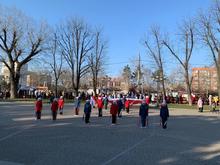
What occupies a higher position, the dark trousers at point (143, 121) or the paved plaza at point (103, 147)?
the dark trousers at point (143, 121)

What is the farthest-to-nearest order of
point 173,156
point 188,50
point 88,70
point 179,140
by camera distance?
point 88,70 → point 188,50 → point 179,140 → point 173,156

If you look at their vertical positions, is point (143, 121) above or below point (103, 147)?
above

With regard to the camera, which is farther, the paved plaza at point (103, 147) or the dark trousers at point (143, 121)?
the dark trousers at point (143, 121)

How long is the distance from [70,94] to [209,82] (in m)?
71.9

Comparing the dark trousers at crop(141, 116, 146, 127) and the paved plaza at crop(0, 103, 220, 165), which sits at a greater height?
the dark trousers at crop(141, 116, 146, 127)

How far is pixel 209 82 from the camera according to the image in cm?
13225

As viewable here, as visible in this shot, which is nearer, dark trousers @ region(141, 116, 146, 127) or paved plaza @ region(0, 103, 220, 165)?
paved plaza @ region(0, 103, 220, 165)

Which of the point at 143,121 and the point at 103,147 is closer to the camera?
the point at 103,147

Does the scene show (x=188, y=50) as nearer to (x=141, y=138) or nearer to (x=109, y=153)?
(x=141, y=138)

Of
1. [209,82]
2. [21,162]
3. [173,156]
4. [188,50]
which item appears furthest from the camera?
[209,82]

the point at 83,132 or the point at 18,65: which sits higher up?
the point at 18,65

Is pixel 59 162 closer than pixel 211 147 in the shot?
Yes

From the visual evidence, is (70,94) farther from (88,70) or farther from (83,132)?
(83,132)

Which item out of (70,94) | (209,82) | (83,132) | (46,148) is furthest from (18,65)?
(209,82)
